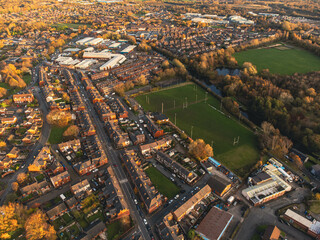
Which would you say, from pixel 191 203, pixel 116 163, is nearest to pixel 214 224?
pixel 191 203

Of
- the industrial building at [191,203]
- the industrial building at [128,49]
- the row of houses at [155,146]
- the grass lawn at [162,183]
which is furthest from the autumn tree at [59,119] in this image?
the industrial building at [128,49]

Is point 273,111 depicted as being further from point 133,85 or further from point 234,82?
point 133,85

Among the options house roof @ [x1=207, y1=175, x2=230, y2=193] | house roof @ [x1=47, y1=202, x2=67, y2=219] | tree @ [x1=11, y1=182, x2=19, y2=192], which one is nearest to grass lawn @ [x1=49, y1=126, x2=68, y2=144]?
tree @ [x1=11, y1=182, x2=19, y2=192]

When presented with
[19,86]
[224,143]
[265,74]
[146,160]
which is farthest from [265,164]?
[19,86]

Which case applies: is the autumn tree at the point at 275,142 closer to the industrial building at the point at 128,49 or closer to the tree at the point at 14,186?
the tree at the point at 14,186

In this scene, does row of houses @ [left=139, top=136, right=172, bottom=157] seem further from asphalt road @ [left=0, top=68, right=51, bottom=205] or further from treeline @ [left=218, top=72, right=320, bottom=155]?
treeline @ [left=218, top=72, right=320, bottom=155]

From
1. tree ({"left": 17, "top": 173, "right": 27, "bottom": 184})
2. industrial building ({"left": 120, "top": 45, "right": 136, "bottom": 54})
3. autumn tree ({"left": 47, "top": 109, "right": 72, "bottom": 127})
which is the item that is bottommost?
tree ({"left": 17, "top": 173, "right": 27, "bottom": 184})

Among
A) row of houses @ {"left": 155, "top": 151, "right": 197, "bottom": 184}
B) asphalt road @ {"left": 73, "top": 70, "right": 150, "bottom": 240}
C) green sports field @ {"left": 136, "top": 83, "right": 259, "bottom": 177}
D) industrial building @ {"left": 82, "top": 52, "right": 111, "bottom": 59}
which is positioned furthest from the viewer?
industrial building @ {"left": 82, "top": 52, "right": 111, "bottom": 59}

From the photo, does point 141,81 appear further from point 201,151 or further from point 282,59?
point 282,59

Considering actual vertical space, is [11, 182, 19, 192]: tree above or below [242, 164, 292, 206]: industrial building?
above
